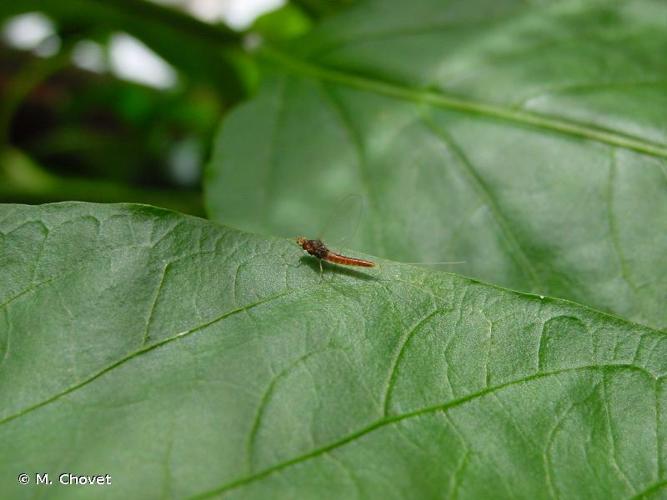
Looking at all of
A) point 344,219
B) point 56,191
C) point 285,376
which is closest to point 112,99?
point 56,191

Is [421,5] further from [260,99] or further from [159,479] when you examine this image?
[159,479]

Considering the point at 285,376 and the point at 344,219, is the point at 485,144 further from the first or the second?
the point at 285,376

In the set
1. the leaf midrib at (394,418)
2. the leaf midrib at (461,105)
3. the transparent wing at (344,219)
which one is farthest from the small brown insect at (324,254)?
the leaf midrib at (461,105)

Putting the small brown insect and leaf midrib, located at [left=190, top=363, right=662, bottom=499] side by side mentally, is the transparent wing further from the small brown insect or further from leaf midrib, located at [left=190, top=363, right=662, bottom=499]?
leaf midrib, located at [left=190, top=363, right=662, bottom=499]

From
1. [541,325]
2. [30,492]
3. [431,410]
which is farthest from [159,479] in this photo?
[541,325]

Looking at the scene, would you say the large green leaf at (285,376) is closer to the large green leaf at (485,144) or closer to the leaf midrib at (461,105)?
the large green leaf at (485,144)

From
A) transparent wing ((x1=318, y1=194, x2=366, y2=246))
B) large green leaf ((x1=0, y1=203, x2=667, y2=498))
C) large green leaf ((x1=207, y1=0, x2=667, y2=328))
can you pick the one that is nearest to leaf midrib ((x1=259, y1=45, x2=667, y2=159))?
large green leaf ((x1=207, y1=0, x2=667, y2=328))
